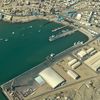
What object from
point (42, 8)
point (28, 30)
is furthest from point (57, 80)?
point (42, 8)

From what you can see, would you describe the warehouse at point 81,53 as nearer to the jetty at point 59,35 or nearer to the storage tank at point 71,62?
the storage tank at point 71,62

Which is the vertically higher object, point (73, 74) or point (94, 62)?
point (94, 62)

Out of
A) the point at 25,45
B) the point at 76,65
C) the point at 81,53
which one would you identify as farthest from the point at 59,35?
the point at 76,65

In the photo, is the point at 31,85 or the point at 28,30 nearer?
the point at 31,85

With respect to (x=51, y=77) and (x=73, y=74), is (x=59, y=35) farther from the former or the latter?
(x=51, y=77)

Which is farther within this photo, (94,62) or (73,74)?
(94,62)

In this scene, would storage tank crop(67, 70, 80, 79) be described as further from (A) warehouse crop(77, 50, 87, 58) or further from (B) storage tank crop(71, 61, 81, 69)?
(A) warehouse crop(77, 50, 87, 58)

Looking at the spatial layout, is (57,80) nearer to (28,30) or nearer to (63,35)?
(63,35)
